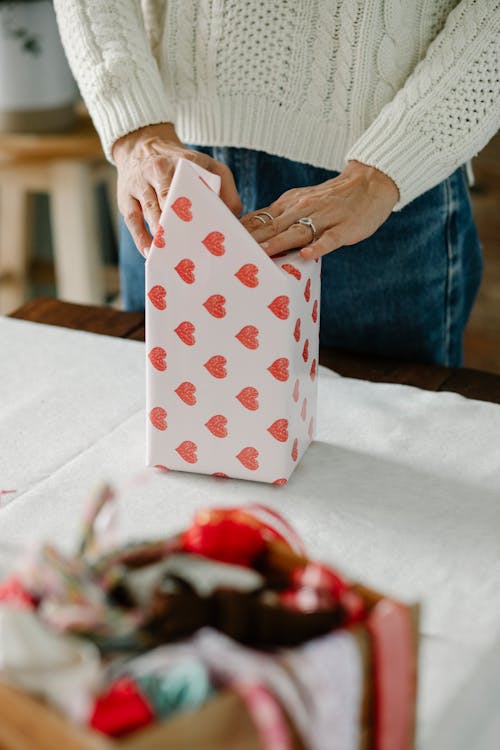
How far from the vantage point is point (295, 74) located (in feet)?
3.34

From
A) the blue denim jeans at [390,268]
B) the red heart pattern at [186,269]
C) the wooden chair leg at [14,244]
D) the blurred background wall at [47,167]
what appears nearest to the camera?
the red heart pattern at [186,269]

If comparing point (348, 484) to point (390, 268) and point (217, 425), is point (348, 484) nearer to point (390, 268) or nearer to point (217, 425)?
point (217, 425)

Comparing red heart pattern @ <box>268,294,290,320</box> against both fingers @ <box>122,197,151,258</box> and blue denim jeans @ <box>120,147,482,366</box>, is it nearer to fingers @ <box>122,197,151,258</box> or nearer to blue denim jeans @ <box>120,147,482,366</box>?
fingers @ <box>122,197,151,258</box>

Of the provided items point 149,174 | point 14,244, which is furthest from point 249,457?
point 14,244

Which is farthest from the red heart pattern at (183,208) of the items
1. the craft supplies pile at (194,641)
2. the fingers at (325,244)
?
the craft supplies pile at (194,641)

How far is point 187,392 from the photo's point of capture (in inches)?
31.5

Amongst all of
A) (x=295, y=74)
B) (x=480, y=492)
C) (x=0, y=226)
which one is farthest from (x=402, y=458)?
(x=0, y=226)

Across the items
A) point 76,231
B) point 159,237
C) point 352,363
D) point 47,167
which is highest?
point 159,237

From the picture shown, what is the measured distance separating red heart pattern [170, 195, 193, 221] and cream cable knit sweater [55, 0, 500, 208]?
0.24m

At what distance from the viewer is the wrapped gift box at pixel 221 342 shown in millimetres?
742

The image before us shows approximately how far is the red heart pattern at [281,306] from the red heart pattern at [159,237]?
0.10 metres

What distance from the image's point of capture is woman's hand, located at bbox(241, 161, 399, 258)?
795mm

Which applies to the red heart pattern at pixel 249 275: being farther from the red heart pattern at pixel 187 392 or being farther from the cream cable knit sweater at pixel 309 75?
the cream cable knit sweater at pixel 309 75

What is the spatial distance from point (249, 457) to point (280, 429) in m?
0.04
